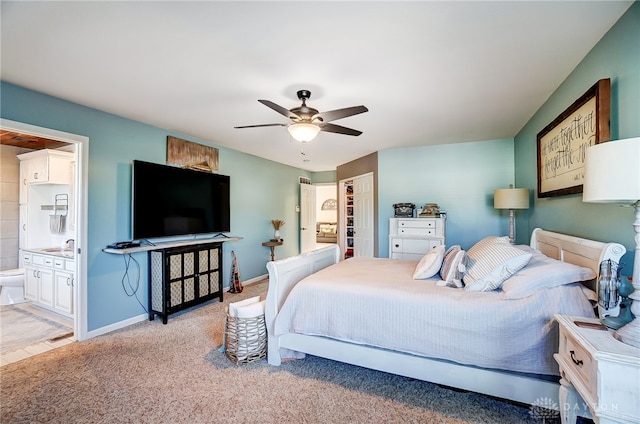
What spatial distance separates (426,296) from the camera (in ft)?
6.38

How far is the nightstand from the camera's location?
41.4 inches

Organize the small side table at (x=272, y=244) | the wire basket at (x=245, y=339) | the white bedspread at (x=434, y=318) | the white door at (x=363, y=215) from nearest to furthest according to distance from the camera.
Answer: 1. the white bedspread at (x=434, y=318)
2. the wire basket at (x=245, y=339)
3. the white door at (x=363, y=215)
4. the small side table at (x=272, y=244)

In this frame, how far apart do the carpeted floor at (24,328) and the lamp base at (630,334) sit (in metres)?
4.53

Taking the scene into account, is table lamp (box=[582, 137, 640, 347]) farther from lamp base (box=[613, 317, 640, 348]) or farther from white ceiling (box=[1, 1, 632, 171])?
white ceiling (box=[1, 1, 632, 171])

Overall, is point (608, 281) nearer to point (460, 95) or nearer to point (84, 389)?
point (460, 95)

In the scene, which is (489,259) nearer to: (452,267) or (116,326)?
(452,267)

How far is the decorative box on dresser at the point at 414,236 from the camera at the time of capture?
4199 millimetres

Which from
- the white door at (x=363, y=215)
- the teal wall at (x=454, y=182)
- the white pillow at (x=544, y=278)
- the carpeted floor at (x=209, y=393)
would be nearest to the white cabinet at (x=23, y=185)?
the carpeted floor at (x=209, y=393)

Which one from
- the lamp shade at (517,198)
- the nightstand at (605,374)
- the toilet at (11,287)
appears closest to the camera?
the nightstand at (605,374)

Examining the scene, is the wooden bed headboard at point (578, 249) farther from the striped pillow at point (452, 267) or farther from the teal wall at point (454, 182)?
the teal wall at point (454, 182)

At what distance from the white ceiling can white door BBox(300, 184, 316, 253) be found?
3685 millimetres

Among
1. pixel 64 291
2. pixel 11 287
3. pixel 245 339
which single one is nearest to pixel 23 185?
pixel 11 287

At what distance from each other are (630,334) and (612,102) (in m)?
1.39

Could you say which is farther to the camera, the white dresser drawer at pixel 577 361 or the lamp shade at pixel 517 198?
the lamp shade at pixel 517 198
